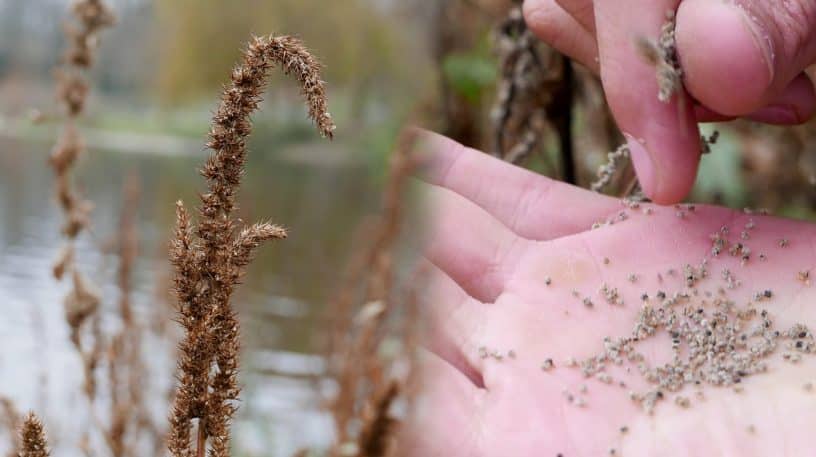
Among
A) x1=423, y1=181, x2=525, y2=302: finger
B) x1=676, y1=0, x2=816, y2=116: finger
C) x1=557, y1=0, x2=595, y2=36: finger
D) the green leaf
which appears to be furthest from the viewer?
the green leaf

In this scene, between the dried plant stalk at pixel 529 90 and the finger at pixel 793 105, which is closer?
the finger at pixel 793 105

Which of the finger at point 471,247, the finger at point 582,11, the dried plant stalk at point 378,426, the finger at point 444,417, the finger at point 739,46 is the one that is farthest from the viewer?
the finger at point 471,247

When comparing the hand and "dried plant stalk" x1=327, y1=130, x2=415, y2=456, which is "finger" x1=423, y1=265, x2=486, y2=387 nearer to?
"dried plant stalk" x1=327, y1=130, x2=415, y2=456

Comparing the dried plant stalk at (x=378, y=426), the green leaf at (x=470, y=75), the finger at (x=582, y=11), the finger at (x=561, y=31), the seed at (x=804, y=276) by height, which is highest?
the green leaf at (x=470, y=75)

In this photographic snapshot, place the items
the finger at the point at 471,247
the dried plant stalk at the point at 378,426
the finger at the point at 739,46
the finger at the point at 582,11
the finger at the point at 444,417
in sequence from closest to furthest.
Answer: the dried plant stalk at the point at 378,426 → the finger at the point at 739,46 → the finger at the point at 444,417 → the finger at the point at 582,11 → the finger at the point at 471,247

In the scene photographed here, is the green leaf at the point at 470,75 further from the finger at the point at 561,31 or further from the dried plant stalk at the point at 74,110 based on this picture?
the dried plant stalk at the point at 74,110

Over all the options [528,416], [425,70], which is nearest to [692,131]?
[528,416]

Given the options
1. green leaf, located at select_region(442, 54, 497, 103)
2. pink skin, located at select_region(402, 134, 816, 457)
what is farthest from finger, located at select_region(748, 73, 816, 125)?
green leaf, located at select_region(442, 54, 497, 103)

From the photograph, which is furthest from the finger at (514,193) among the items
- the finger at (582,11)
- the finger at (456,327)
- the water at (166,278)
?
the water at (166,278)

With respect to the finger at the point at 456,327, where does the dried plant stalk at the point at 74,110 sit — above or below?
above
